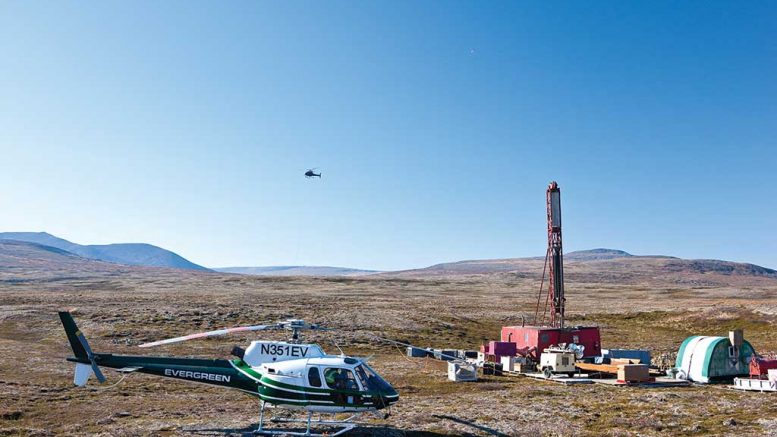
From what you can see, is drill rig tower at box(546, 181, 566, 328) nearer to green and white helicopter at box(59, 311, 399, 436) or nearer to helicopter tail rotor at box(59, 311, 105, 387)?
green and white helicopter at box(59, 311, 399, 436)

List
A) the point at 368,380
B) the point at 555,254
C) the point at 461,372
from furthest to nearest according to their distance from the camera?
the point at 555,254, the point at 461,372, the point at 368,380

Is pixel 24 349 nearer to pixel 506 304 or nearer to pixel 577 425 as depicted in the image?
pixel 577 425

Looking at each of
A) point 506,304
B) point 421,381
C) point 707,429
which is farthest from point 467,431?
point 506,304

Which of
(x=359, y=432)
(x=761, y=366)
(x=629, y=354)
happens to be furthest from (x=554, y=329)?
(x=359, y=432)

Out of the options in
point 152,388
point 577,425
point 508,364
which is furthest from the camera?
point 508,364

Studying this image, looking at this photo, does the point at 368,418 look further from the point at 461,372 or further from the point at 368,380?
the point at 461,372

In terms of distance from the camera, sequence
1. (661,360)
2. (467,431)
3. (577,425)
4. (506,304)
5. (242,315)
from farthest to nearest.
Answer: (506,304) → (242,315) → (661,360) → (577,425) → (467,431)

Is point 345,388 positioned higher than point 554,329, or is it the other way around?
point 554,329
